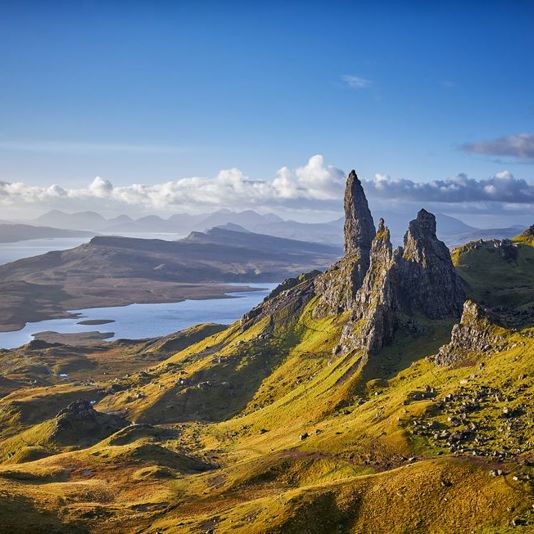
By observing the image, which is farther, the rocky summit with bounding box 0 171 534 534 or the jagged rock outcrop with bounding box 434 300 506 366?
the jagged rock outcrop with bounding box 434 300 506 366

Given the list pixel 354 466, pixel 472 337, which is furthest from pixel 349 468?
pixel 472 337

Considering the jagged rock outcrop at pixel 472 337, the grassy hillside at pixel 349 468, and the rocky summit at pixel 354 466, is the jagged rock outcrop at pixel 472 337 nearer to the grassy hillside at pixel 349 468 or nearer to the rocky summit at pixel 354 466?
the rocky summit at pixel 354 466

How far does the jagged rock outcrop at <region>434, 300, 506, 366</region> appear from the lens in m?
168

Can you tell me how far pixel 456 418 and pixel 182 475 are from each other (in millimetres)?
71135

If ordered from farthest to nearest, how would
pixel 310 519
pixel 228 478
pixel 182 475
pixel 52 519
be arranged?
pixel 182 475 → pixel 228 478 → pixel 52 519 → pixel 310 519

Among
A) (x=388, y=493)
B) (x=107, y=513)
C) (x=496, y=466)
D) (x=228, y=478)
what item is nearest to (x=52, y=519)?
(x=107, y=513)

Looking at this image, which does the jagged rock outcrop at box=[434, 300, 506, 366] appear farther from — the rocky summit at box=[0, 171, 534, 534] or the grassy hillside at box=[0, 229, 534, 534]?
the grassy hillside at box=[0, 229, 534, 534]

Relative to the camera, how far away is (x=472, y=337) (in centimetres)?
17300

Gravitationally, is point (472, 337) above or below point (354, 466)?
above

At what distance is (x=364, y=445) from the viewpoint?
132 meters

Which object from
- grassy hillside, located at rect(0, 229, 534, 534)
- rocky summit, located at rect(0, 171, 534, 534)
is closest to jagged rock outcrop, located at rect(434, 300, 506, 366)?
rocky summit, located at rect(0, 171, 534, 534)

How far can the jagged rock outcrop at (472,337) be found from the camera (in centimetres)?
16752

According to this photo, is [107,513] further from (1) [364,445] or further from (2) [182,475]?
(1) [364,445]

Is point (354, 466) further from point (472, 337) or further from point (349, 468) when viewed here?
point (472, 337)
